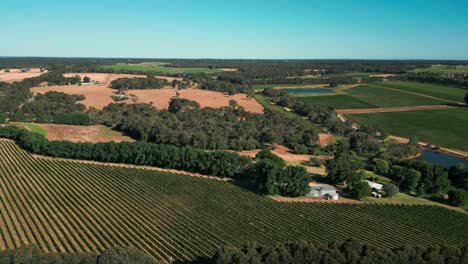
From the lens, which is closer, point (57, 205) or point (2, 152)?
point (57, 205)

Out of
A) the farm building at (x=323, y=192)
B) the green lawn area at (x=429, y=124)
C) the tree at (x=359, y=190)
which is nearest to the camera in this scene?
the tree at (x=359, y=190)

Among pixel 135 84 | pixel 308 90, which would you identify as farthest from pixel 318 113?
pixel 135 84

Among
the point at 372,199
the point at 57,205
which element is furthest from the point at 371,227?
the point at 57,205

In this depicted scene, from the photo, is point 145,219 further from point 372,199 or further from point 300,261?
point 372,199

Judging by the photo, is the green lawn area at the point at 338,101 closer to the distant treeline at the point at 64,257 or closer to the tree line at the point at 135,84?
the tree line at the point at 135,84

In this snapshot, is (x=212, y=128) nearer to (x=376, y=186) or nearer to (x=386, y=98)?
(x=376, y=186)

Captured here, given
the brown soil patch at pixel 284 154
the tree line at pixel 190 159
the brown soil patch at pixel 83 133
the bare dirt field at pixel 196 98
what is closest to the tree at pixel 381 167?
the brown soil patch at pixel 284 154
